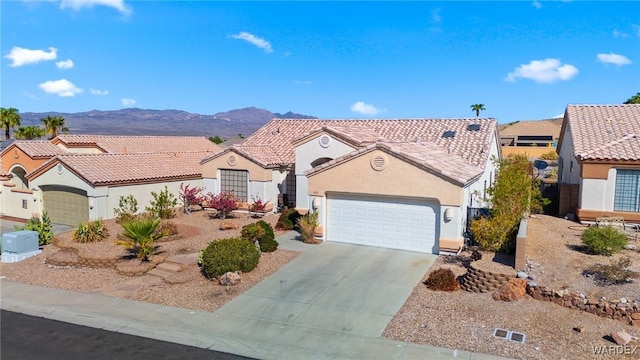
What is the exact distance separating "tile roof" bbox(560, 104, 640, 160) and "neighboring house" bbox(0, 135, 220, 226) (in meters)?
22.1

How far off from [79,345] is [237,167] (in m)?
16.6

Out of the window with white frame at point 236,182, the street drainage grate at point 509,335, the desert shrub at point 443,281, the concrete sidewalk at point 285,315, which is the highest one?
the window with white frame at point 236,182

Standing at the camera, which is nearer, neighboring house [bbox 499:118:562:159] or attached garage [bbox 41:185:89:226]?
attached garage [bbox 41:185:89:226]

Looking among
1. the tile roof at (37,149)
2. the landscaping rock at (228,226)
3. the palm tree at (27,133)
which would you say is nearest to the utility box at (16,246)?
the landscaping rock at (228,226)

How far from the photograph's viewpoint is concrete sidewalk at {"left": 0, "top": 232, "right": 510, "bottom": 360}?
11125 mm

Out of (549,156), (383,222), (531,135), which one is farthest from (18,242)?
(531,135)

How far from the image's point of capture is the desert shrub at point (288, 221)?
2306 centimetres

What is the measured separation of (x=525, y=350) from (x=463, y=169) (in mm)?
10954

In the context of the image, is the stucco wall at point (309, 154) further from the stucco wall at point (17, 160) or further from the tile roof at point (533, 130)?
the tile roof at point (533, 130)

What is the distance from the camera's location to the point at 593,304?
12367 millimetres

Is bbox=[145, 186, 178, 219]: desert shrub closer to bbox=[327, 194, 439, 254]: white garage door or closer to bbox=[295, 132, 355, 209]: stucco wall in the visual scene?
bbox=[295, 132, 355, 209]: stucco wall

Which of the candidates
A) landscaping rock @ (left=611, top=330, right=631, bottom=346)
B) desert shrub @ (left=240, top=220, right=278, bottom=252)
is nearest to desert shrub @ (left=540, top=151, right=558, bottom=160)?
desert shrub @ (left=240, top=220, right=278, bottom=252)

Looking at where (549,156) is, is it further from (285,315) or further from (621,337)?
(285,315)

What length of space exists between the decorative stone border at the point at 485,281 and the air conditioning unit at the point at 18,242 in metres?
16.3
